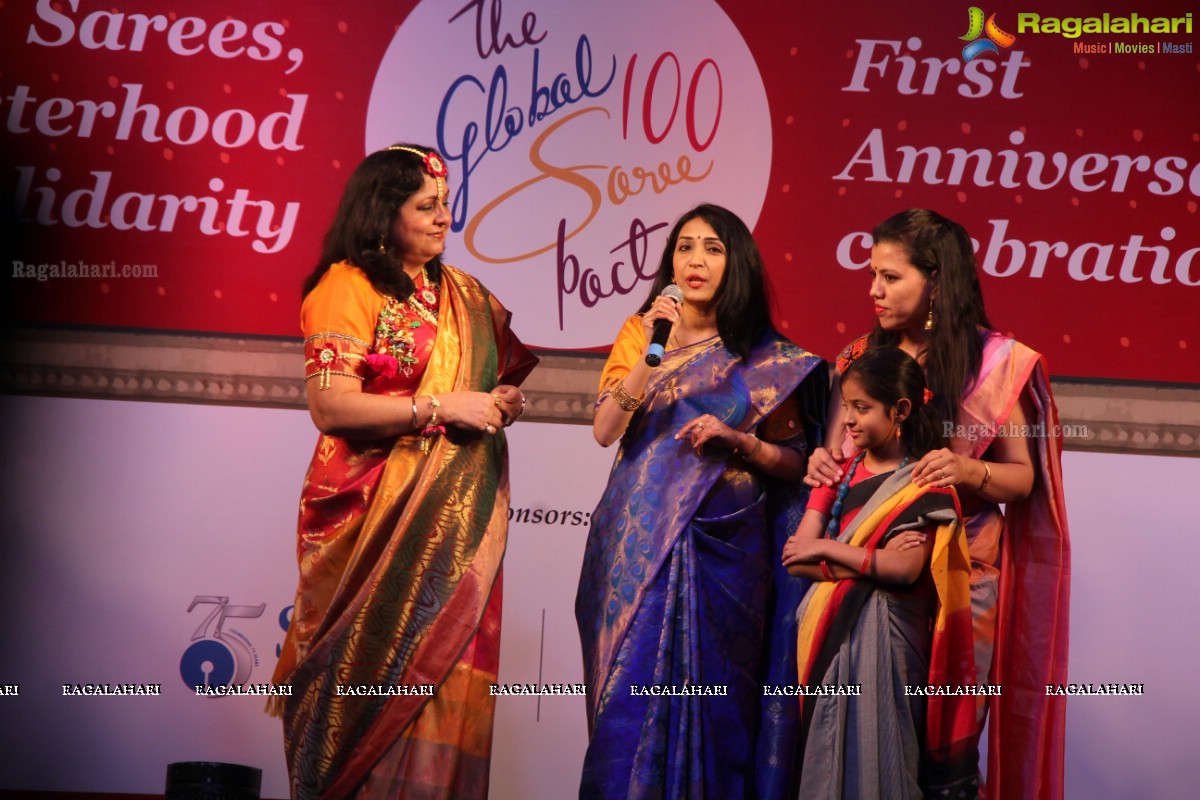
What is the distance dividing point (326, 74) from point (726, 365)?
6.35 feet

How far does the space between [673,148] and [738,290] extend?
128cm

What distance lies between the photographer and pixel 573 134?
15.4 feet

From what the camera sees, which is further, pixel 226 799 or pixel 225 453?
pixel 225 453

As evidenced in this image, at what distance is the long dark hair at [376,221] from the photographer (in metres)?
3.45

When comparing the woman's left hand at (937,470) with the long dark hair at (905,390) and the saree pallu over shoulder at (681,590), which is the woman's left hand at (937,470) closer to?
the long dark hair at (905,390)

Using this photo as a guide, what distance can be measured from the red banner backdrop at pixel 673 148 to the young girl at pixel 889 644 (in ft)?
5.22

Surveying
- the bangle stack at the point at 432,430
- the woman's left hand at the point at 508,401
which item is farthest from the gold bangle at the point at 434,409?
the woman's left hand at the point at 508,401

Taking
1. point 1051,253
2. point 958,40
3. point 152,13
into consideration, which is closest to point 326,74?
point 152,13

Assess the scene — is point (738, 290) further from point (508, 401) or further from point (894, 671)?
point (894, 671)

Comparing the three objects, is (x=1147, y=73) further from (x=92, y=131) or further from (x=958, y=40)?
(x=92, y=131)

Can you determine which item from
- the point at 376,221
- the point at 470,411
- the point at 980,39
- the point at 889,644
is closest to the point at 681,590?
the point at 889,644

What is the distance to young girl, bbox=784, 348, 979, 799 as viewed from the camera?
3.01 m

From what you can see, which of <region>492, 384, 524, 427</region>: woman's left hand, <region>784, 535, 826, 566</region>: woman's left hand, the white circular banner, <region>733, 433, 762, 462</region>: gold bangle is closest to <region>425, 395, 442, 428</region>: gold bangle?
<region>492, 384, 524, 427</region>: woman's left hand

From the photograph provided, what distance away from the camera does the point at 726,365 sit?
3.52 m
